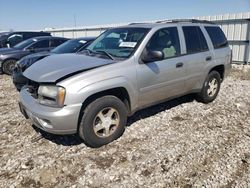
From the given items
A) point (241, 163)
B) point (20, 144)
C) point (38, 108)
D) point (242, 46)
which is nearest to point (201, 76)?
point (241, 163)

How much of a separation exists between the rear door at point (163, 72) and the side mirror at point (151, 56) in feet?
0.22

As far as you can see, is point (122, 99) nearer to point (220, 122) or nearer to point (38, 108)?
point (38, 108)

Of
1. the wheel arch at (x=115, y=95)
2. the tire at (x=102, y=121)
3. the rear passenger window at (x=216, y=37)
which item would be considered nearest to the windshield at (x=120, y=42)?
the wheel arch at (x=115, y=95)

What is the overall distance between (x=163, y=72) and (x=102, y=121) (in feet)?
4.53

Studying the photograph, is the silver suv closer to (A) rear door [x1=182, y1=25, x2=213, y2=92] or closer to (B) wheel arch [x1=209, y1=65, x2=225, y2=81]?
(A) rear door [x1=182, y1=25, x2=213, y2=92]

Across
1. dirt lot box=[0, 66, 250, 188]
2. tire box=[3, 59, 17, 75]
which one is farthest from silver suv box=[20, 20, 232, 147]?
tire box=[3, 59, 17, 75]

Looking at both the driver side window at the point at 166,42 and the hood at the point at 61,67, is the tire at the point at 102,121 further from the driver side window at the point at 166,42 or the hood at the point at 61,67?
the driver side window at the point at 166,42

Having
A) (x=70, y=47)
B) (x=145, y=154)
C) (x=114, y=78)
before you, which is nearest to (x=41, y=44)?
(x=70, y=47)

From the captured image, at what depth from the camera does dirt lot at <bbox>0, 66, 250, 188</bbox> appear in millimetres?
3109

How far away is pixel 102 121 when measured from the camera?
150 inches

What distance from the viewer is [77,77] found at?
3.47m

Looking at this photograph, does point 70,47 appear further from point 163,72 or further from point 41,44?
point 163,72

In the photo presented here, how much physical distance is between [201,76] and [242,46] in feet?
24.9

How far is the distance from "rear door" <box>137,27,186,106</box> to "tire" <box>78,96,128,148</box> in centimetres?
50
